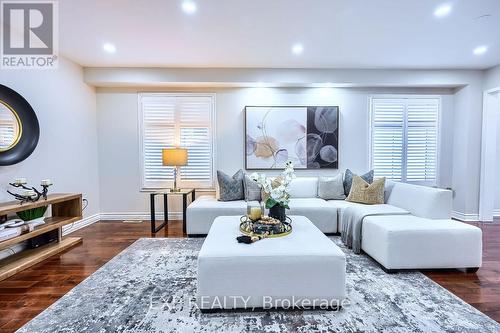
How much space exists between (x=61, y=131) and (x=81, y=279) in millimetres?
2423

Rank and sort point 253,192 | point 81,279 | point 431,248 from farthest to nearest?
1. point 253,192
2. point 431,248
3. point 81,279

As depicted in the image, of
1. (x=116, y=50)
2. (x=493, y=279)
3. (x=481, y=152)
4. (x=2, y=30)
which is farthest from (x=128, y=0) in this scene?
(x=481, y=152)

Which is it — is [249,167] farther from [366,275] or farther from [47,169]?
[47,169]

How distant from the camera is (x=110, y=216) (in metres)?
4.71

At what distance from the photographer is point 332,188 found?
4297 mm

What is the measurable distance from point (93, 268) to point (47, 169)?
1.75 metres

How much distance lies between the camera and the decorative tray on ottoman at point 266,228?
234cm

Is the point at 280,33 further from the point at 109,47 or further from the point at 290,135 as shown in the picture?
the point at 109,47

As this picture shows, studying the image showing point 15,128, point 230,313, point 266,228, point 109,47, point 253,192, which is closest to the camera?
point 230,313

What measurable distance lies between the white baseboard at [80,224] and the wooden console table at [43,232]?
0.37 meters

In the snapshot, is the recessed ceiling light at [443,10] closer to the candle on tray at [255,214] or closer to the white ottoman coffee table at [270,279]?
the white ottoman coffee table at [270,279]

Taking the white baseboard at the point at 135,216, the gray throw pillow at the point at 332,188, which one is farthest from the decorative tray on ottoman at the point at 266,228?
the white baseboard at the point at 135,216

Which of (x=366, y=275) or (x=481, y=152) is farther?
(x=481, y=152)

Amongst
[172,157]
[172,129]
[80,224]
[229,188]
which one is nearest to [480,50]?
[229,188]
